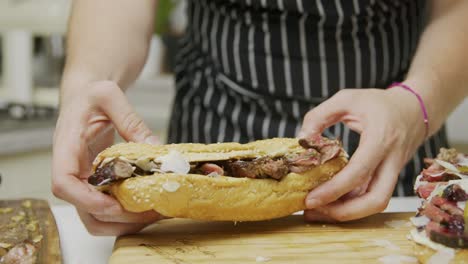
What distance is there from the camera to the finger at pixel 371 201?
1.23 metres

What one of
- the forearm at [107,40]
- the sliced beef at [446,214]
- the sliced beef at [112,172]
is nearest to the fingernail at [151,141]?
the sliced beef at [112,172]

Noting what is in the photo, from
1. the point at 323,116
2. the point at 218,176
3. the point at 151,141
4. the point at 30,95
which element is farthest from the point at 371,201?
the point at 30,95

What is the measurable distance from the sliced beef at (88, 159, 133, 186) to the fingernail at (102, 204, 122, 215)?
0.05 metres

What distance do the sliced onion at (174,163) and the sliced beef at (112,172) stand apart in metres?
0.05

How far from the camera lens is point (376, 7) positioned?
161 cm

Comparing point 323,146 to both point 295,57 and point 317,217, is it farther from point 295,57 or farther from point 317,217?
point 295,57

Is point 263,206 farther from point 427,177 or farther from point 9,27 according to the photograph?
point 9,27

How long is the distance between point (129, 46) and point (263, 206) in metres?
0.49

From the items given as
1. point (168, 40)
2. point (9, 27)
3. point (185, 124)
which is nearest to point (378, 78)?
point (185, 124)

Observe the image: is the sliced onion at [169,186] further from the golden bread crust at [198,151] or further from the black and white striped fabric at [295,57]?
the black and white striped fabric at [295,57]

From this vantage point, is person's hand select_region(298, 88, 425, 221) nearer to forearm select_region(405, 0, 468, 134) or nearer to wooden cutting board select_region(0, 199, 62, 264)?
forearm select_region(405, 0, 468, 134)

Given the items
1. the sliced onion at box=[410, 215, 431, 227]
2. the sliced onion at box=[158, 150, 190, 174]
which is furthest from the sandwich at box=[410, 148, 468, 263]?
the sliced onion at box=[158, 150, 190, 174]

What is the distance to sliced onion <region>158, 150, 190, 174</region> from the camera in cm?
113

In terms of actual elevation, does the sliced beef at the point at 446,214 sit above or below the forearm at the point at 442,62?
below
